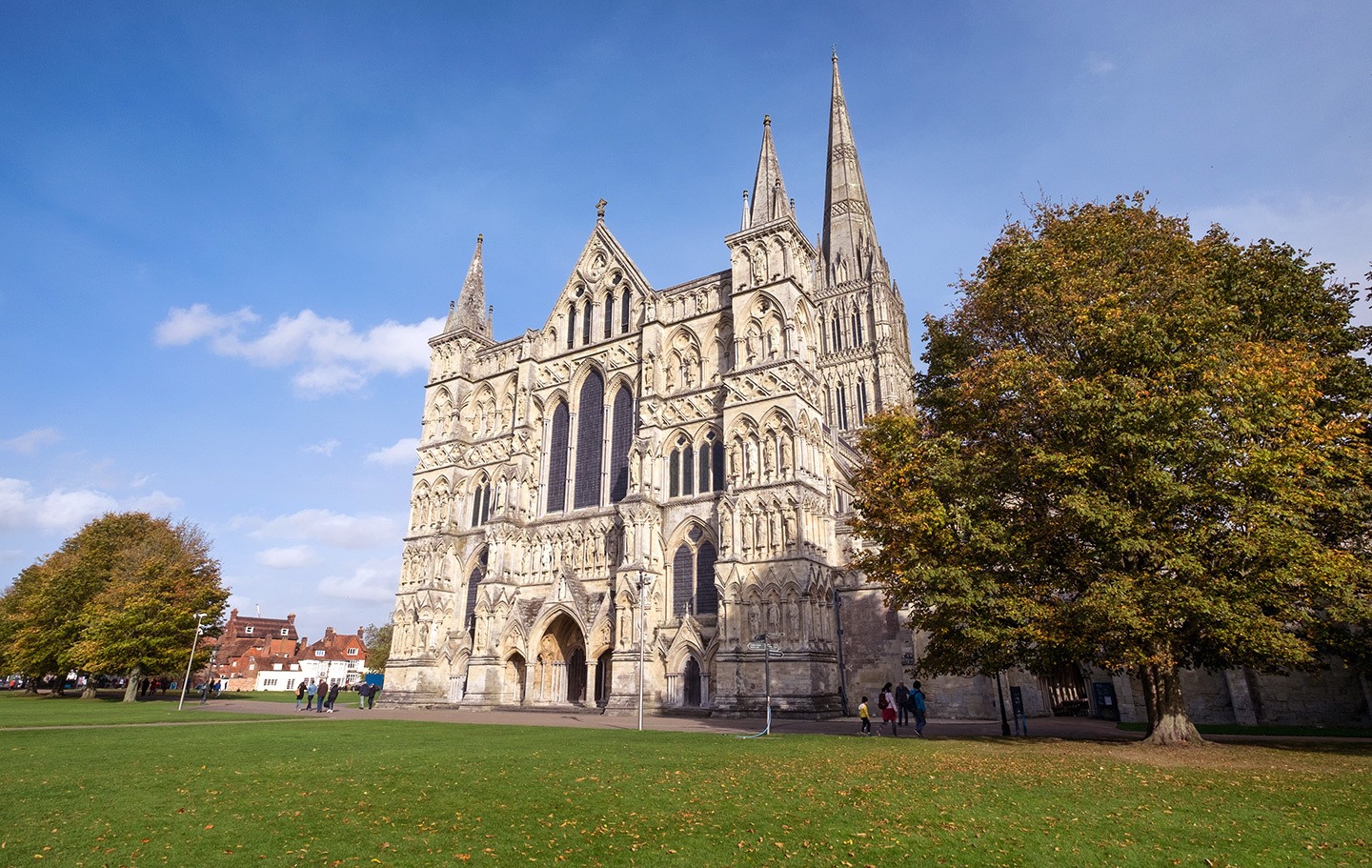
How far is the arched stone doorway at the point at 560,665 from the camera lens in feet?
119

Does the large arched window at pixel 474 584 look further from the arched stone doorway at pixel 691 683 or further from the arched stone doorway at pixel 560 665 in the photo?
the arched stone doorway at pixel 691 683

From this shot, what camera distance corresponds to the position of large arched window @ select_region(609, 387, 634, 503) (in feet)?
125

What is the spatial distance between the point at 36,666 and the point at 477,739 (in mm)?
45013

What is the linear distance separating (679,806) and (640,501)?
25.2m

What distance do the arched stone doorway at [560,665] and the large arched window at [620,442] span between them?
6.74 m

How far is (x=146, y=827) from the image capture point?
8.11 meters

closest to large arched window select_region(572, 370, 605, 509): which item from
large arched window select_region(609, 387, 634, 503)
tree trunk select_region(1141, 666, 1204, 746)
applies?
large arched window select_region(609, 387, 634, 503)

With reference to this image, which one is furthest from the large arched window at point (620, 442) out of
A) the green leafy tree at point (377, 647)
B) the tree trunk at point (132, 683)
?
the green leafy tree at point (377, 647)

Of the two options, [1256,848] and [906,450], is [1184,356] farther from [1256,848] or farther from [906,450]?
[1256,848]

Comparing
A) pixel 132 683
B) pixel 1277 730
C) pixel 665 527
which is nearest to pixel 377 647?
pixel 132 683

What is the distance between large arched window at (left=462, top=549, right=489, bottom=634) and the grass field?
24.9 m

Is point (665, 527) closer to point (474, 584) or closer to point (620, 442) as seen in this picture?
point (620, 442)

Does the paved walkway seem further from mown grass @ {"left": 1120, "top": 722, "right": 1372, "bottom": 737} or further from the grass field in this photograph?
the grass field

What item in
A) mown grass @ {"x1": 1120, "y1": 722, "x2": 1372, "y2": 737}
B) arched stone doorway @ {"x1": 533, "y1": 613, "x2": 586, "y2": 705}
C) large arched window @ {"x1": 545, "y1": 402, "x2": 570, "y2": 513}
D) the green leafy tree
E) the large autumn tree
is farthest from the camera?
the green leafy tree
